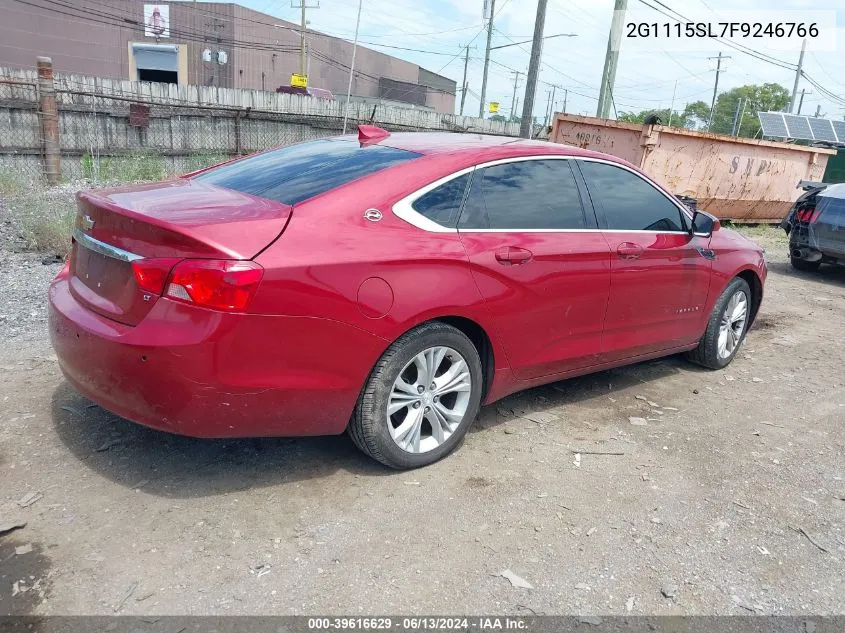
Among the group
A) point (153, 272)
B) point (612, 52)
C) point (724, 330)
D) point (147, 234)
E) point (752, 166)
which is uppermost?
point (612, 52)

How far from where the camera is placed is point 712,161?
13.2 m

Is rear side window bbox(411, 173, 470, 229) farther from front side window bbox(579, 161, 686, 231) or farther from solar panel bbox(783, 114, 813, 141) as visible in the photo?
solar panel bbox(783, 114, 813, 141)

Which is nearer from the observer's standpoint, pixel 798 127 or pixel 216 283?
pixel 216 283

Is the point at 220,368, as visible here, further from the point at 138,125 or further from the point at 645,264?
the point at 138,125

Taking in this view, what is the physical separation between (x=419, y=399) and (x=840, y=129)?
22.9 metres

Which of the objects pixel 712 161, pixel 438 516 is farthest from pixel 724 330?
pixel 712 161

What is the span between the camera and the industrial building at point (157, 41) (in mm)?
42500

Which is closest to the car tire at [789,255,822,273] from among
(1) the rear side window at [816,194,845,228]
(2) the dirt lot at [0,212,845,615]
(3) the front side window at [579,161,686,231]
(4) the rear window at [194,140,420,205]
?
(1) the rear side window at [816,194,845,228]

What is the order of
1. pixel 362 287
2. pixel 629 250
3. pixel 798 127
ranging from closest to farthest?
pixel 362 287, pixel 629 250, pixel 798 127

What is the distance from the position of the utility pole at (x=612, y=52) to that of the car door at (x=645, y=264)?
12862 mm

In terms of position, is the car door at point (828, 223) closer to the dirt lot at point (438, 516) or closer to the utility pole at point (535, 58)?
the dirt lot at point (438, 516)

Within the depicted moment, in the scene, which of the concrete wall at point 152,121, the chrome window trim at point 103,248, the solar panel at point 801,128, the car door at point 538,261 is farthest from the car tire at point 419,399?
the solar panel at point 801,128

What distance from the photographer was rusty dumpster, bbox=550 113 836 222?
12.2 meters

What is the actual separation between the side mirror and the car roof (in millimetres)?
886
